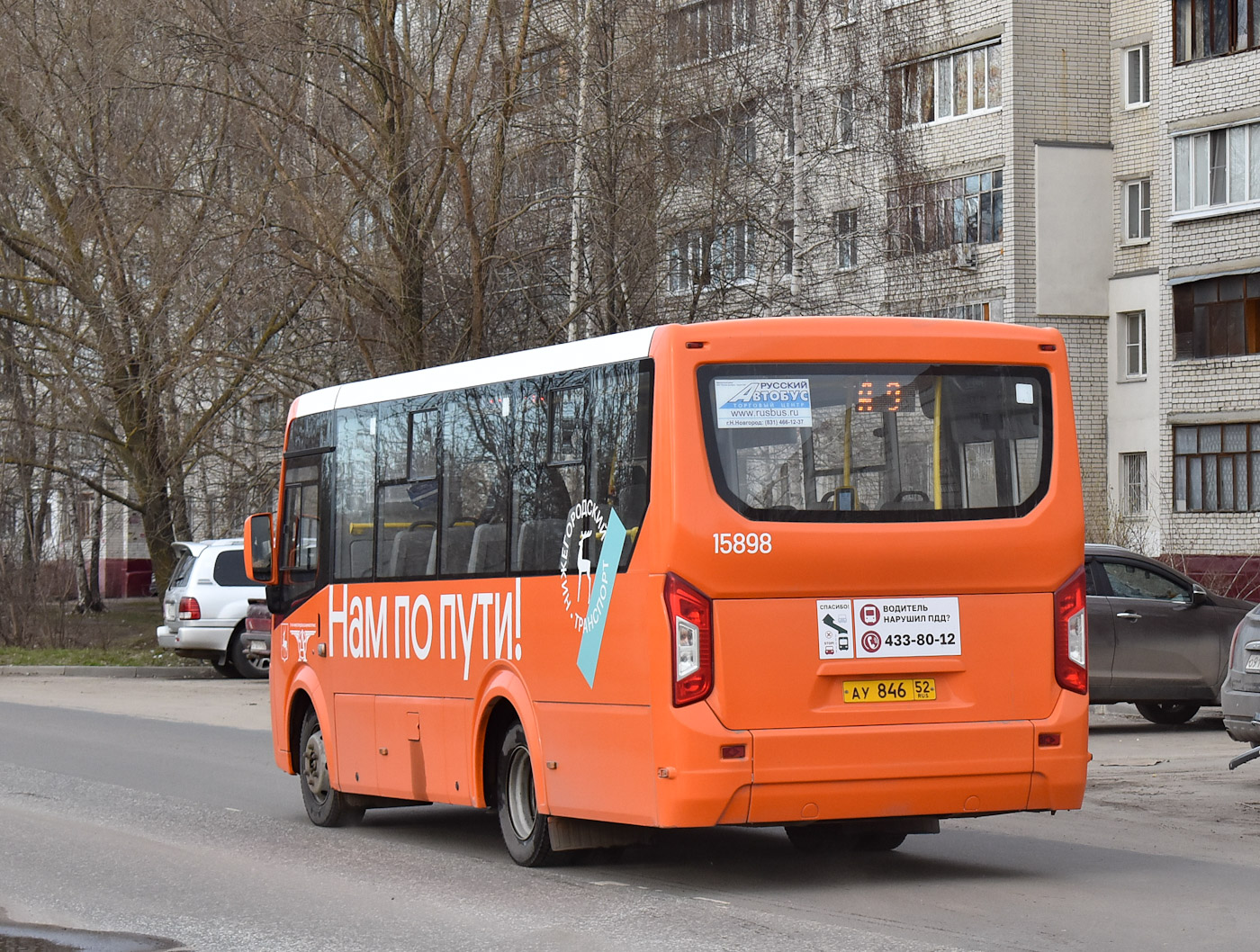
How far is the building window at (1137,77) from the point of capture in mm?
47094

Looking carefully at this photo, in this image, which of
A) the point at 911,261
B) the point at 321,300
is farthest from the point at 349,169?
the point at 911,261

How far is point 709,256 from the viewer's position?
1055 inches

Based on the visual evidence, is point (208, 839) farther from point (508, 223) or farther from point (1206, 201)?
point (1206, 201)

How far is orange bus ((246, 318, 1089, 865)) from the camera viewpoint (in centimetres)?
903

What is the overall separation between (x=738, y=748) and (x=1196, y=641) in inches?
420

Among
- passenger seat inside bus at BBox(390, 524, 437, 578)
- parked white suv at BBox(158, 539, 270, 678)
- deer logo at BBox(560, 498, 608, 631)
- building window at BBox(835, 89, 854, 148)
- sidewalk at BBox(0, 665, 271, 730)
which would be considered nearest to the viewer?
deer logo at BBox(560, 498, 608, 631)

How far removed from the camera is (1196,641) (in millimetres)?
18469

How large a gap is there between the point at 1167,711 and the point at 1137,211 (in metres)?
30.5

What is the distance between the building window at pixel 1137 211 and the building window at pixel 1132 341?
1899 mm

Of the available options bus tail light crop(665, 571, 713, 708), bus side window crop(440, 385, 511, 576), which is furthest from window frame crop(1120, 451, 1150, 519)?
bus tail light crop(665, 571, 713, 708)

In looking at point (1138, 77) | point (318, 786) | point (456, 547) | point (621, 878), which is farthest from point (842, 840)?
point (1138, 77)

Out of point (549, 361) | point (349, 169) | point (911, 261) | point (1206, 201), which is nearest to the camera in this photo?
point (549, 361)

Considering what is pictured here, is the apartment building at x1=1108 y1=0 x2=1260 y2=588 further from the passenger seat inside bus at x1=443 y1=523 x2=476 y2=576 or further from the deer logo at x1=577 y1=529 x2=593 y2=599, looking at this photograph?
the deer logo at x1=577 y1=529 x2=593 y2=599

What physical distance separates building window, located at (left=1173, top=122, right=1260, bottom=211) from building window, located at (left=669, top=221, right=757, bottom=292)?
19.9 meters
